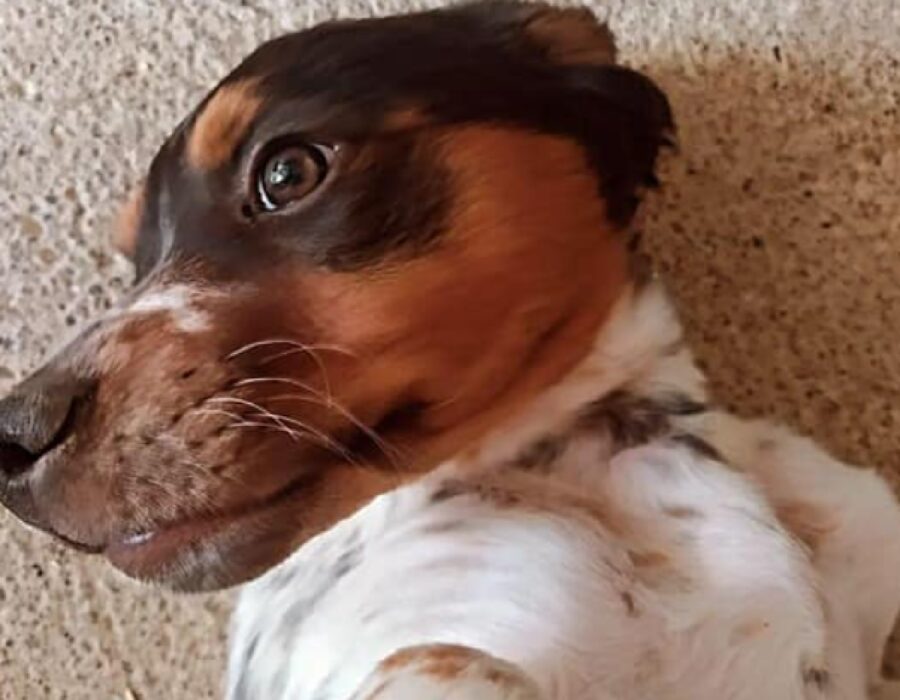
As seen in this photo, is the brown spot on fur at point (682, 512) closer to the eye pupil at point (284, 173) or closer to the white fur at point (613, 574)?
the white fur at point (613, 574)

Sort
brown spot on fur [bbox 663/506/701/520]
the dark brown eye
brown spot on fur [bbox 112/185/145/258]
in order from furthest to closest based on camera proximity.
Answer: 1. brown spot on fur [bbox 112/185/145/258]
2. brown spot on fur [bbox 663/506/701/520]
3. the dark brown eye

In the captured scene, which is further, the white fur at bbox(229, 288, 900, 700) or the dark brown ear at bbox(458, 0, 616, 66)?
the dark brown ear at bbox(458, 0, 616, 66)

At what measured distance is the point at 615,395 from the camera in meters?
1.74

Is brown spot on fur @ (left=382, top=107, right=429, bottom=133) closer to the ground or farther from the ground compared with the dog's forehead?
closer to the ground

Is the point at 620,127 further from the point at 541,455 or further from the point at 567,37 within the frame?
the point at 541,455

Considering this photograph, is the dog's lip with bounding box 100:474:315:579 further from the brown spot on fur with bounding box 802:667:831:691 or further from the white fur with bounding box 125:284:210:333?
the brown spot on fur with bounding box 802:667:831:691

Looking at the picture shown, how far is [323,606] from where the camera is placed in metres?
1.71

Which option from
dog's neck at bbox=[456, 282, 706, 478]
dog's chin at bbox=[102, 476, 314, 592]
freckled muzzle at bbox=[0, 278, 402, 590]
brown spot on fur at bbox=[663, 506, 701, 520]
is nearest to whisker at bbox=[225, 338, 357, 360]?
freckled muzzle at bbox=[0, 278, 402, 590]

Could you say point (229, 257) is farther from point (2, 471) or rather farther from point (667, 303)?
point (667, 303)

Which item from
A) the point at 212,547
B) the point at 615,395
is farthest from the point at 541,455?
the point at 212,547

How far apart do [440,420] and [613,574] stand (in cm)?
19

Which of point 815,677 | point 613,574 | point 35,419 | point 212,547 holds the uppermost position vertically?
point 35,419

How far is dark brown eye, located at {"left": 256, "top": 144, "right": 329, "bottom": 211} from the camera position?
1.58 metres

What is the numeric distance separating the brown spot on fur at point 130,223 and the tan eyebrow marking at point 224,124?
15 centimetres
